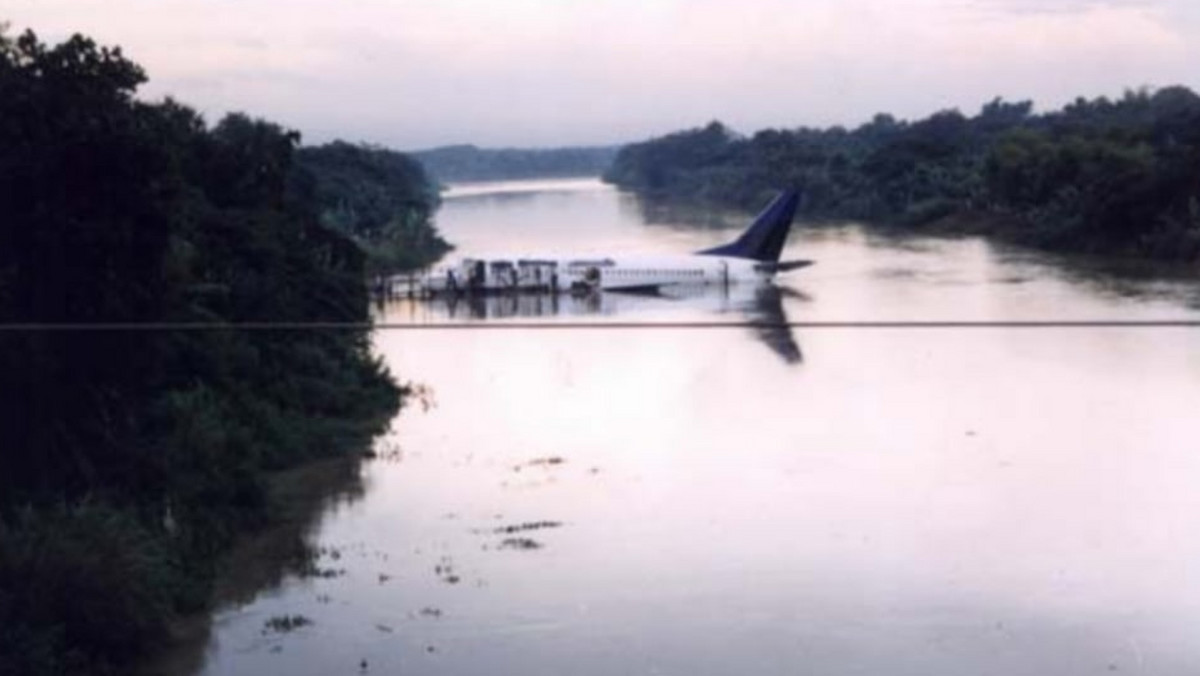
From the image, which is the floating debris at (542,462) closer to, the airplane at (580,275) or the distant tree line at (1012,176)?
the airplane at (580,275)

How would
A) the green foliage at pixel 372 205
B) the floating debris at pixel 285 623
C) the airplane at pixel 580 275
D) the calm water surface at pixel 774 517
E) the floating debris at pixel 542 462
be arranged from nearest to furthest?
1. the calm water surface at pixel 774 517
2. the floating debris at pixel 285 623
3. the floating debris at pixel 542 462
4. the airplane at pixel 580 275
5. the green foliage at pixel 372 205

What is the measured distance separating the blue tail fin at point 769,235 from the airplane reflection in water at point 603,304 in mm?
1186

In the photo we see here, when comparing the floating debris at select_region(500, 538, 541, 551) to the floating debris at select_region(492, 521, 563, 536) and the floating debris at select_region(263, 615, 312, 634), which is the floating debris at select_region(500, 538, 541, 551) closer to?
the floating debris at select_region(492, 521, 563, 536)

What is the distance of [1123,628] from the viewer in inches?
410

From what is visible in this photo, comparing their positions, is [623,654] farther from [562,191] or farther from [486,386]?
[562,191]

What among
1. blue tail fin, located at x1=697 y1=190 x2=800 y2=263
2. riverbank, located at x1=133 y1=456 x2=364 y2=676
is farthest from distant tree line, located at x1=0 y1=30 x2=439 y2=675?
blue tail fin, located at x1=697 y1=190 x2=800 y2=263

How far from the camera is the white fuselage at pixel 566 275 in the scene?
33.0 m

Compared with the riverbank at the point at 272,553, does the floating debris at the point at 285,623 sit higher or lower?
higher

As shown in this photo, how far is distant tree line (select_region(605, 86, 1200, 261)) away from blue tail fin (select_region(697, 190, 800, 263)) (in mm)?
6629

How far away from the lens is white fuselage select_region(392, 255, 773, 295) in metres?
33.0

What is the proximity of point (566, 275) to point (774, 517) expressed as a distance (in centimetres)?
2025

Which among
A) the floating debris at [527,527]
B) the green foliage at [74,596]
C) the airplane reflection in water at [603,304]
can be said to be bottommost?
the airplane reflection in water at [603,304]

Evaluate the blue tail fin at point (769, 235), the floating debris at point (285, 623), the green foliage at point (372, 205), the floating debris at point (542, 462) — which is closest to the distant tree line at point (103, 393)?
the floating debris at point (285, 623)

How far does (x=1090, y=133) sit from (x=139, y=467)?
42.2m
